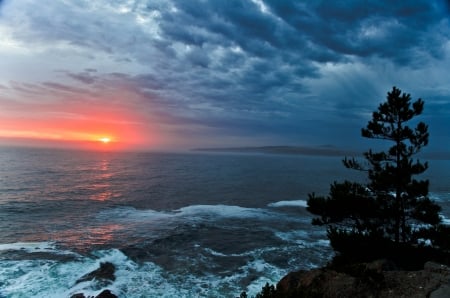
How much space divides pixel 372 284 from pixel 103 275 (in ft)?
53.6

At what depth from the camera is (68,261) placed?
21.5 meters

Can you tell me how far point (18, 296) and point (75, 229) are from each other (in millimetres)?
14274

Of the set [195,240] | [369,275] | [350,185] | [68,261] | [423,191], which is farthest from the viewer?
[195,240]

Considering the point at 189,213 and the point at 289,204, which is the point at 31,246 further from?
the point at 289,204

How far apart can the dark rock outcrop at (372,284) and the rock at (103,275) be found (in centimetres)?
1273

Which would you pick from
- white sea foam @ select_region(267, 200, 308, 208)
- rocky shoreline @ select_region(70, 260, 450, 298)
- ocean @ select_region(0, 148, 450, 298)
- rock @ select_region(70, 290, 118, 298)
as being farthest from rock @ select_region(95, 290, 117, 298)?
white sea foam @ select_region(267, 200, 308, 208)

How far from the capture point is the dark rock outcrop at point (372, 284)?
9.74 metres

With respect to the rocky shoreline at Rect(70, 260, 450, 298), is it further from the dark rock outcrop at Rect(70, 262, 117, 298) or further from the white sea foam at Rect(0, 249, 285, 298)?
the dark rock outcrop at Rect(70, 262, 117, 298)

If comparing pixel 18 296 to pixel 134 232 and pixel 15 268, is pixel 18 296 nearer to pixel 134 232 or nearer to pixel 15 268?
pixel 15 268

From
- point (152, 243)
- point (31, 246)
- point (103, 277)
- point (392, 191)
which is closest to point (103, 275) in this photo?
point (103, 277)

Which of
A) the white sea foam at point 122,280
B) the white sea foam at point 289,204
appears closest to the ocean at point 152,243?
the white sea foam at point 122,280

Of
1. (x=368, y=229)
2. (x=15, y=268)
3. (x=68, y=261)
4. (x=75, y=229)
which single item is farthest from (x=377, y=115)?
(x=75, y=229)

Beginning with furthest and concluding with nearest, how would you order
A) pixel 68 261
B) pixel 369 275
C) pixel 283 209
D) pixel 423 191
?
pixel 283 209 < pixel 68 261 < pixel 423 191 < pixel 369 275

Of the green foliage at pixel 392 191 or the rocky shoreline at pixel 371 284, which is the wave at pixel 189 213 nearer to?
the green foliage at pixel 392 191
